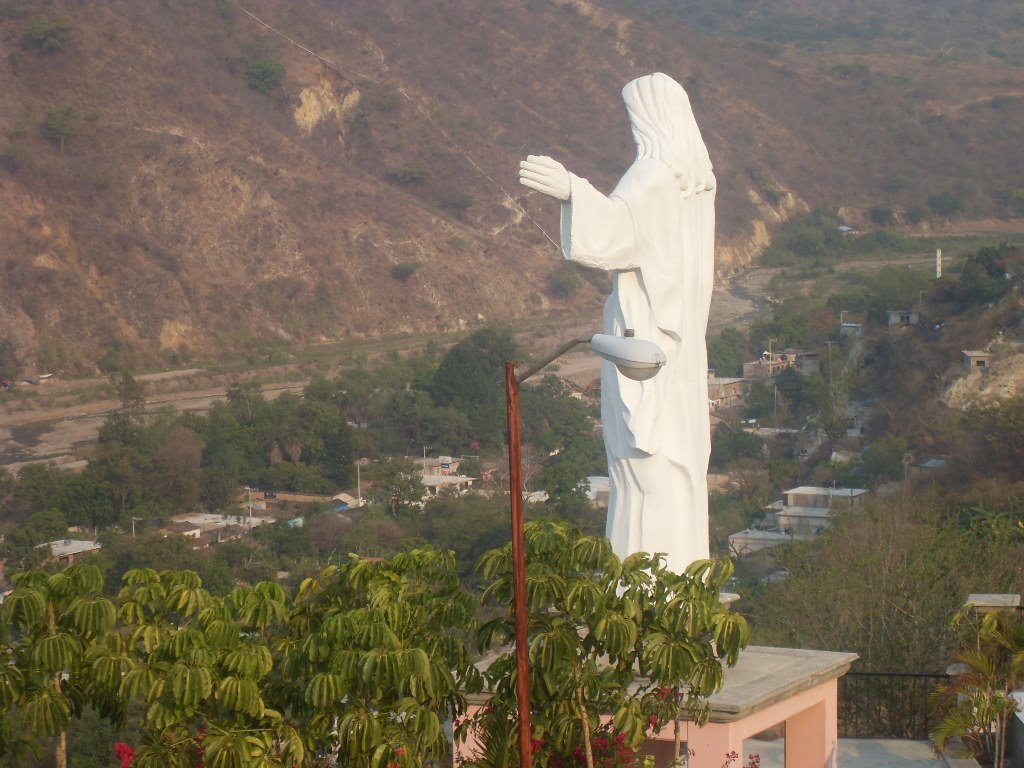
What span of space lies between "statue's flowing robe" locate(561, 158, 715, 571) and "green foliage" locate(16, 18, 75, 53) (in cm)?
4997

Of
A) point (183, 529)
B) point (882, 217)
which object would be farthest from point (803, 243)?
point (183, 529)

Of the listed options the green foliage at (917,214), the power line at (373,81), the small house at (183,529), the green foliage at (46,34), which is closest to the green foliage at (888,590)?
the small house at (183,529)

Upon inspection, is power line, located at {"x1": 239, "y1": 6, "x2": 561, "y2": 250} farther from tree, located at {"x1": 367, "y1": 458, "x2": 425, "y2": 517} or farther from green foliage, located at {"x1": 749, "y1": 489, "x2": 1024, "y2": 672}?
green foliage, located at {"x1": 749, "y1": 489, "x2": 1024, "y2": 672}

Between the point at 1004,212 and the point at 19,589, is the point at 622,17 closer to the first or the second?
the point at 1004,212

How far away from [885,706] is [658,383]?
A: 12.2 ft

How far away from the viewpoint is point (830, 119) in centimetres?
7838

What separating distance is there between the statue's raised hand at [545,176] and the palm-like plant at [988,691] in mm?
3656

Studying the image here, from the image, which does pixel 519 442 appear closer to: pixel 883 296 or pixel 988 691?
pixel 988 691

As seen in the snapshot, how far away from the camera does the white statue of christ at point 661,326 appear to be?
941 cm

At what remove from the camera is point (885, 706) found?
38.0ft

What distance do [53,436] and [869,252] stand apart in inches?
1461

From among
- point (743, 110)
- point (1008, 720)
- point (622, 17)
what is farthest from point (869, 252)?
point (1008, 720)

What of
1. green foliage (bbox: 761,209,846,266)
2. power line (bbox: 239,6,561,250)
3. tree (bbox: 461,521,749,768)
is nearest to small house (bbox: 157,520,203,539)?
tree (bbox: 461,521,749,768)

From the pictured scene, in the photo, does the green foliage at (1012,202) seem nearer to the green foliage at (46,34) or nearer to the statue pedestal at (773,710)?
the green foliage at (46,34)
